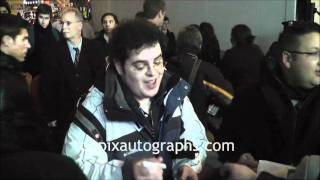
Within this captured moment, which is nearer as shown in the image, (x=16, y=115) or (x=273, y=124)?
(x=16, y=115)

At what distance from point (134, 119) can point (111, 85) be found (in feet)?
0.43

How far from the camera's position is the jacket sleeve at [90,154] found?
1.40 m

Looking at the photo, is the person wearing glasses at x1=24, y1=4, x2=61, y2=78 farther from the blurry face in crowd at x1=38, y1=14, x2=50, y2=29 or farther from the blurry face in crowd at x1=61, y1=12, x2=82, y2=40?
the blurry face in crowd at x1=61, y1=12, x2=82, y2=40

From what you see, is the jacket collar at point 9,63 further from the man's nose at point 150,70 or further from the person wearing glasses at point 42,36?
the person wearing glasses at point 42,36

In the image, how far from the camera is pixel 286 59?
4.76 ft

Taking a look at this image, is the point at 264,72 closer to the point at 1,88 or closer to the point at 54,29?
the point at 1,88

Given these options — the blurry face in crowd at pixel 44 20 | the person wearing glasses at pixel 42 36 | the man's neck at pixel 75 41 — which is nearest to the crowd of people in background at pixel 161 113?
the person wearing glasses at pixel 42 36

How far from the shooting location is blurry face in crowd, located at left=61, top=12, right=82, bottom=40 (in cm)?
276

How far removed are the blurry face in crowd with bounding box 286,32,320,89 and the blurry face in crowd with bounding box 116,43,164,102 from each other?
1.36ft

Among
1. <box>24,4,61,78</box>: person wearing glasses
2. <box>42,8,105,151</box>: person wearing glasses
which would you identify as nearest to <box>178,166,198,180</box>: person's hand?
<box>42,8,105,151</box>: person wearing glasses

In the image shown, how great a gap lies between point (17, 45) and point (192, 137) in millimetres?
645

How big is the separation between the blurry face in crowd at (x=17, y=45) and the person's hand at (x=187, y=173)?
0.62 m

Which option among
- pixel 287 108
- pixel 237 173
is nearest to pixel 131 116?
pixel 237 173

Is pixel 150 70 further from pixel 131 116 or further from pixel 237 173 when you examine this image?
pixel 237 173
